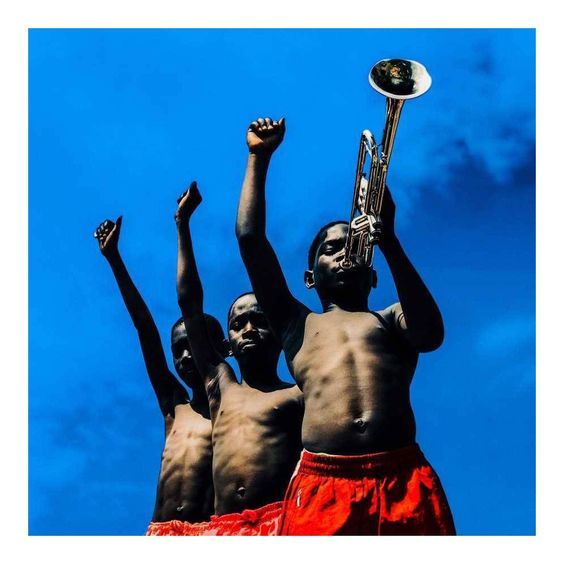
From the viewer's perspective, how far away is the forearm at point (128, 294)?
1000 cm

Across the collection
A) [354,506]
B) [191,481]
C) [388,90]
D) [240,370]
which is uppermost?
[388,90]

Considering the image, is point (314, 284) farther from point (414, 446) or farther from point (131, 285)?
point (131, 285)

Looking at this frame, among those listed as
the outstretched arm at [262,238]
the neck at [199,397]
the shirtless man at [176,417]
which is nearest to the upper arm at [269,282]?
the outstretched arm at [262,238]

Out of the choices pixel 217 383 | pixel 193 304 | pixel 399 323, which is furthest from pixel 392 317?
pixel 193 304

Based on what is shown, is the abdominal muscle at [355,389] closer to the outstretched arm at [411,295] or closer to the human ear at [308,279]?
the outstretched arm at [411,295]

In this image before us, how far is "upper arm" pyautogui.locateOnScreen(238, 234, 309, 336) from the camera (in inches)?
Result: 297

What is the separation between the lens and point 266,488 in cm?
820

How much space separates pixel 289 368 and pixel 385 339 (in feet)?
2.29

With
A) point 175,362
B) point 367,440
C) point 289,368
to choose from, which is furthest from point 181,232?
point 367,440

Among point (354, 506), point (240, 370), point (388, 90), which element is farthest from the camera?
point (240, 370)

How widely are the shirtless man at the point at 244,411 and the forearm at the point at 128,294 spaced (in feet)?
2.91

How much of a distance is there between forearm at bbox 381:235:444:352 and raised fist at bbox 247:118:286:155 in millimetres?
1154

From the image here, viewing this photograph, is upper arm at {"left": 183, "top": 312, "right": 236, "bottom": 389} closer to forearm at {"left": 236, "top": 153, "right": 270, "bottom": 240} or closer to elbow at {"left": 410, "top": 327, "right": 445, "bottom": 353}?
forearm at {"left": 236, "top": 153, "right": 270, "bottom": 240}

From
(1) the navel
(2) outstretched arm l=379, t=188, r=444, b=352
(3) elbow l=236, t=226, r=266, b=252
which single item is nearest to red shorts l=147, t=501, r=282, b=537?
(1) the navel
